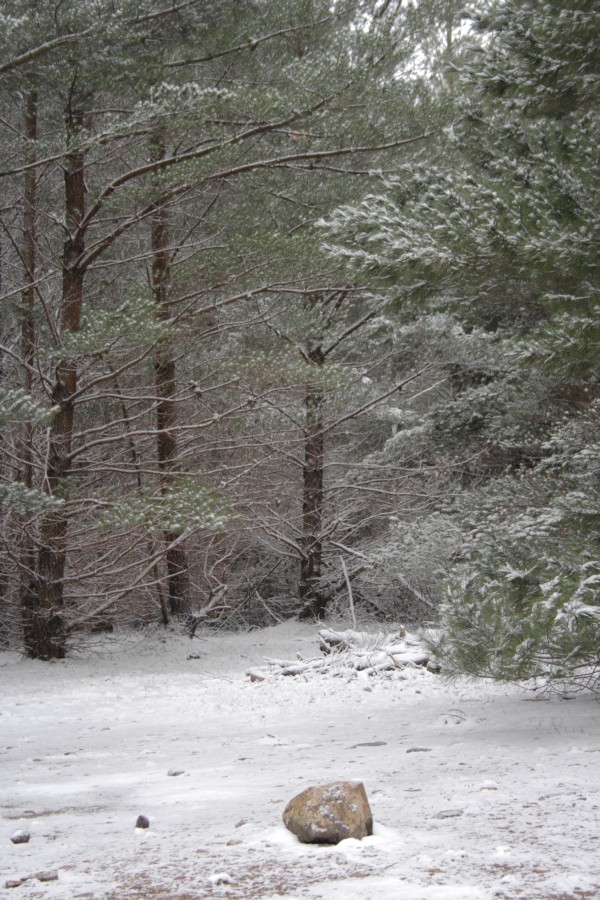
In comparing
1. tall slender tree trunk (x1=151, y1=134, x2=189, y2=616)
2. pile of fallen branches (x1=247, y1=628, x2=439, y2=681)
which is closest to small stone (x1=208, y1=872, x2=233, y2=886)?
pile of fallen branches (x1=247, y1=628, x2=439, y2=681)

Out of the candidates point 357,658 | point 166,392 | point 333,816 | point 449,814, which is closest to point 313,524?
point 166,392

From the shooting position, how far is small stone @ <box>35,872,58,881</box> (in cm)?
299

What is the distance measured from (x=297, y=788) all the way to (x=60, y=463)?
698cm

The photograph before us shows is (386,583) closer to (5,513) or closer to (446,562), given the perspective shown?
(446,562)

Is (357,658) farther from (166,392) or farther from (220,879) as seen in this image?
(220,879)

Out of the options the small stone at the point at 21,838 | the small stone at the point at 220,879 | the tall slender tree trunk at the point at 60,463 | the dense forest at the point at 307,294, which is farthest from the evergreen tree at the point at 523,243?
the tall slender tree trunk at the point at 60,463

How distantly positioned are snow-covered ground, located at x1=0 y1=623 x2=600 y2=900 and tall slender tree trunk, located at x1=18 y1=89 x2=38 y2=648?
8.26 ft

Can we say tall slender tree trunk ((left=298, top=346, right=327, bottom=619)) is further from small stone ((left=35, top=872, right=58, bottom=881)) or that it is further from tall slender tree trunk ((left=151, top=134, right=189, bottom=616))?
small stone ((left=35, top=872, right=58, bottom=881))

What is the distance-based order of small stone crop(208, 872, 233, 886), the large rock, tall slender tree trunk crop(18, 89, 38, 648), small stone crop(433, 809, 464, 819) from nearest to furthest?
small stone crop(208, 872, 233, 886)
the large rock
small stone crop(433, 809, 464, 819)
tall slender tree trunk crop(18, 89, 38, 648)

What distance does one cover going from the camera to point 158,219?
11695mm

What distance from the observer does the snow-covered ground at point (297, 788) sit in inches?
113

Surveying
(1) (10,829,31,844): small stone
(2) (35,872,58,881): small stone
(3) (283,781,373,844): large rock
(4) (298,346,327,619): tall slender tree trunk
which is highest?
(4) (298,346,327,619): tall slender tree trunk

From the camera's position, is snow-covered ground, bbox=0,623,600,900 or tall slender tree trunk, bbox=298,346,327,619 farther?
tall slender tree trunk, bbox=298,346,327,619

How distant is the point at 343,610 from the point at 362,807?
13.4 meters
